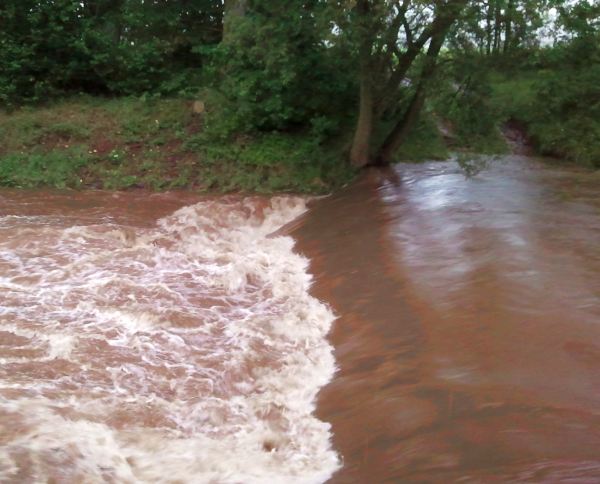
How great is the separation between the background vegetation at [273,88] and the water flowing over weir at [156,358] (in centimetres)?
384

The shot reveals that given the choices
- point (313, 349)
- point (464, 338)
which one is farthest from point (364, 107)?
point (464, 338)

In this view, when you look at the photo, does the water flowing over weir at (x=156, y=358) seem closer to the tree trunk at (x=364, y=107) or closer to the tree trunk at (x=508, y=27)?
the tree trunk at (x=364, y=107)

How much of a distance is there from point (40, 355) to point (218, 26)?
47.4 ft

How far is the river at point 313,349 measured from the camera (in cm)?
438

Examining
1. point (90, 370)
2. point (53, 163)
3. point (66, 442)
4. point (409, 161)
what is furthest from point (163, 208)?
point (66, 442)

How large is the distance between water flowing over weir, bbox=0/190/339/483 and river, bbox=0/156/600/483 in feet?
0.07

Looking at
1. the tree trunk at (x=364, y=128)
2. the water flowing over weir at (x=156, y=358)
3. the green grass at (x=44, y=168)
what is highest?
the tree trunk at (x=364, y=128)

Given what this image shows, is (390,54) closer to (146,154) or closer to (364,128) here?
(364,128)

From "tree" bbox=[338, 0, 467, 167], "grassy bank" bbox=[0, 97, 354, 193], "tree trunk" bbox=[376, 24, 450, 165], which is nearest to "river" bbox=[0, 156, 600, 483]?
"tree trunk" bbox=[376, 24, 450, 165]

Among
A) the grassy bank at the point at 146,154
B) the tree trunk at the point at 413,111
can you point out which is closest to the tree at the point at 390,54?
the tree trunk at the point at 413,111

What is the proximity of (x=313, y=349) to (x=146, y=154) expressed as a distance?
941 cm

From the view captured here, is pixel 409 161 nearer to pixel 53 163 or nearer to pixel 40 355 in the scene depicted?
pixel 53 163

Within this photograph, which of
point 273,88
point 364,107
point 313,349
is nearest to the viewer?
point 313,349

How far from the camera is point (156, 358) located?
611 cm
